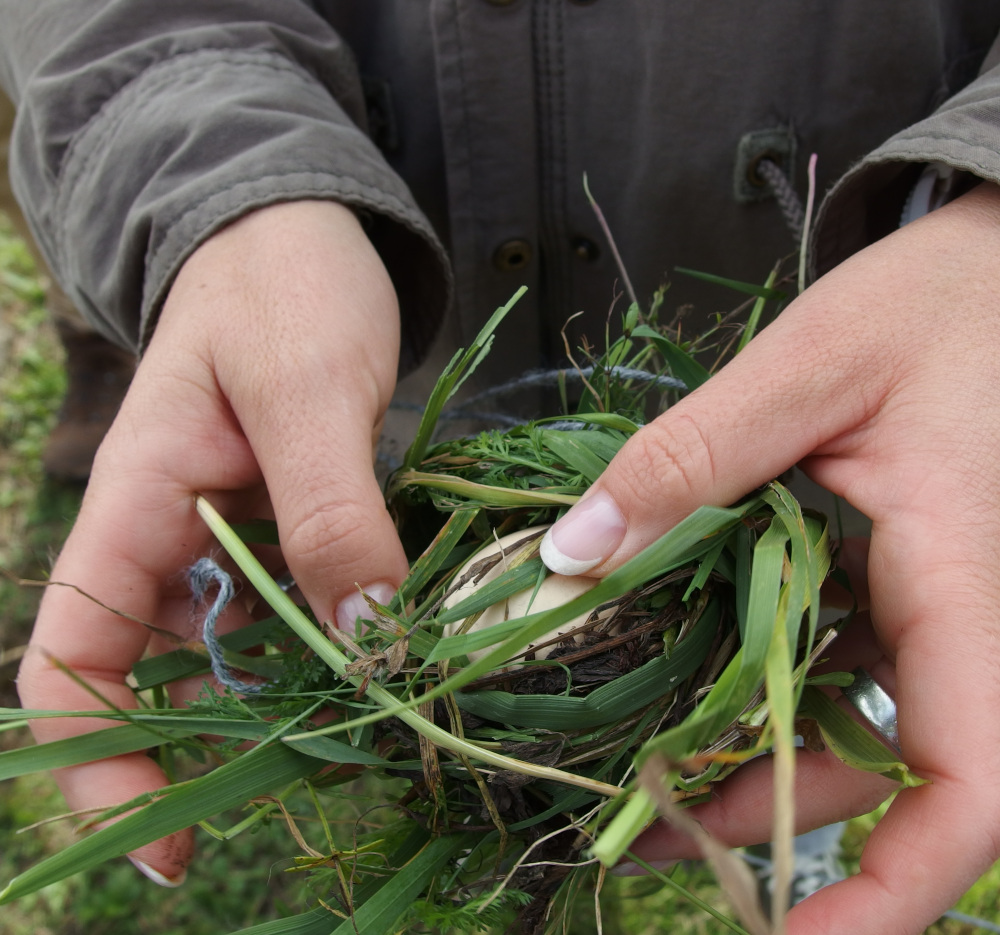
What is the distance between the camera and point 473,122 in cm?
113

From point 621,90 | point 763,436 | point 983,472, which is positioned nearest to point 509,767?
point 763,436

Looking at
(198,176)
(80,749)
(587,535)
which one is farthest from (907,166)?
(80,749)

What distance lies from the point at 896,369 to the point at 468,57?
0.75 metres

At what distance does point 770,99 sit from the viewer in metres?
1.09

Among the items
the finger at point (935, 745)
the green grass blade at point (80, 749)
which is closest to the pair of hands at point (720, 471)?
the finger at point (935, 745)

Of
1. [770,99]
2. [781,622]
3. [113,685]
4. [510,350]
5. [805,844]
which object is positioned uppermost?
[770,99]

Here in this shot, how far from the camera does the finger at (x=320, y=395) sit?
2.46ft

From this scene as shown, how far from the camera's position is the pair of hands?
24.1 inches

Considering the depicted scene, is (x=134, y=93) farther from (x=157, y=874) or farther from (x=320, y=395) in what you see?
(x=157, y=874)

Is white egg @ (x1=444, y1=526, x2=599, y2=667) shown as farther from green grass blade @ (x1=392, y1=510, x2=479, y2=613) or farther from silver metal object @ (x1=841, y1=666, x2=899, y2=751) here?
silver metal object @ (x1=841, y1=666, x2=899, y2=751)

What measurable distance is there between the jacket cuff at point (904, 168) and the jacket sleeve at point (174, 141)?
19.9 inches

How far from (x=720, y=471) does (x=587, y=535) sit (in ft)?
0.42

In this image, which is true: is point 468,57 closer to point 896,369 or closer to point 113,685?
point 896,369

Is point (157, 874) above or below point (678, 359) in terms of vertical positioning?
below
